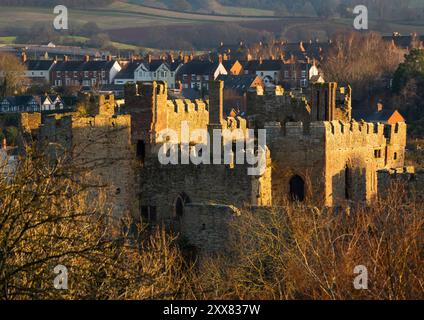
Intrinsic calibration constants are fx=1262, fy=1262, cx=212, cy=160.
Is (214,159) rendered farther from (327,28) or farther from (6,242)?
(327,28)

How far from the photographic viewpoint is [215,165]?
28.8 m

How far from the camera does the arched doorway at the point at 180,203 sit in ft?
96.5

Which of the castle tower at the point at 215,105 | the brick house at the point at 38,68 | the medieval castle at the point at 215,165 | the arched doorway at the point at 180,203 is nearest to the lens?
the medieval castle at the point at 215,165

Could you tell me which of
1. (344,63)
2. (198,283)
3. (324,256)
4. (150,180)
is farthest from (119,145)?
(344,63)

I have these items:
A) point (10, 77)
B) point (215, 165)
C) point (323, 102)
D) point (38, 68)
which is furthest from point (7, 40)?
point (215, 165)

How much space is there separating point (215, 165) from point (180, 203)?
55.7 inches

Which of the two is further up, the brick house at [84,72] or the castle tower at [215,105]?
the castle tower at [215,105]

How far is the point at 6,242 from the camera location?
576 inches

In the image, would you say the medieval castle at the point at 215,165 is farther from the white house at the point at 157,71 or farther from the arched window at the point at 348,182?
the white house at the point at 157,71

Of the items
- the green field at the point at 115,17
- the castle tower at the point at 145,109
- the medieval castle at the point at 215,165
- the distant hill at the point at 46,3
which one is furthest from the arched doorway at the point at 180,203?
the distant hill at the point at 46,3

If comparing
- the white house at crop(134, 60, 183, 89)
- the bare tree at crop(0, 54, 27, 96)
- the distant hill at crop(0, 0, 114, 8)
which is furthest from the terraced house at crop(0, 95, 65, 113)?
the distant hill at crop(0, 0, 114, 8)

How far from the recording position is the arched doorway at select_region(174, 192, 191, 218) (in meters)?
29.4

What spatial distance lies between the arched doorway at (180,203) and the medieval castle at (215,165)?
0.08 ft

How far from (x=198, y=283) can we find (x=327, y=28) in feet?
435
